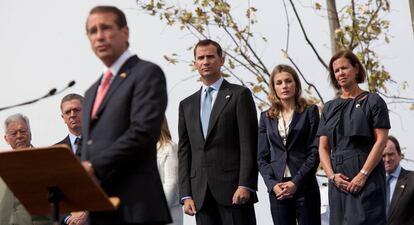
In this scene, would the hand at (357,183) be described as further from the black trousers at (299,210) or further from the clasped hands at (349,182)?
the black trousers at (299,210)

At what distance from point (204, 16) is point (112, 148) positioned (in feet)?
28.0

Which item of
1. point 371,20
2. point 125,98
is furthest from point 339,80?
point 371,20

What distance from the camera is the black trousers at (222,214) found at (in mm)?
9891

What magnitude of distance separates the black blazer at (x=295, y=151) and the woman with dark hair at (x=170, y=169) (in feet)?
2.63

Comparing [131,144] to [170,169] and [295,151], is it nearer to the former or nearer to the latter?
[295,151]

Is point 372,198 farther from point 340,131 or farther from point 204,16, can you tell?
point 204,16

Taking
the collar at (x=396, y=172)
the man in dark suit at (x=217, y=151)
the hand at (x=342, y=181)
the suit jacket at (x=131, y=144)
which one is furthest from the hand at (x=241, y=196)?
Answer: the suit jacket at (x=131, y=144)

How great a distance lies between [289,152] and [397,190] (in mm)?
1318

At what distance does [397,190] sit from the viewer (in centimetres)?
1137

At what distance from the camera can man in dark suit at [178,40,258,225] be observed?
991 cm

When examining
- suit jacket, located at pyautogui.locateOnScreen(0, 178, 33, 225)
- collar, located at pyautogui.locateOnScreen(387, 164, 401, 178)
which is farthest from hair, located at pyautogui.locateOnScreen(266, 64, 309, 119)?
suit jacket, located at pyautogui.locateOnScreen(0, 178, 33, 225)

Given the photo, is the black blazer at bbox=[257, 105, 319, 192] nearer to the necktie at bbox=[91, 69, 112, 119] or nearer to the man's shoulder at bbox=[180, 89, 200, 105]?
the man's shoulder at bbox=[180, 89, 200, 105]

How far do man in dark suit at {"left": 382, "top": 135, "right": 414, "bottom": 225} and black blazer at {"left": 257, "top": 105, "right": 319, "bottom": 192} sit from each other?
834mm

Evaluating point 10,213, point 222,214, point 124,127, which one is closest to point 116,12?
point 124,127
